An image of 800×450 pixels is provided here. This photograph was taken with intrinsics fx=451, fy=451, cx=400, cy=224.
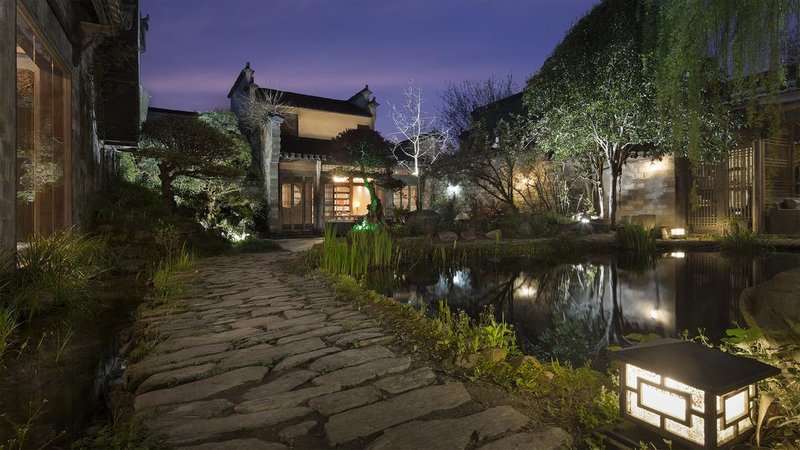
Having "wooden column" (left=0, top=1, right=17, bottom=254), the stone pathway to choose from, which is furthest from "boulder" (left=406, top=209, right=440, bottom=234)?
"wooden column" (left=0, top=1, right=17, bottom=254)

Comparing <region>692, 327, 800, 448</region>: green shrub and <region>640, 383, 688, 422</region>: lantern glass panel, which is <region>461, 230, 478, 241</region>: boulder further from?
<region>640, 383, 688, 422</region>: lantern glass panel

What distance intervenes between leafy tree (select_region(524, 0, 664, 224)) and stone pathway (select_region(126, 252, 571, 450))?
11.0 m

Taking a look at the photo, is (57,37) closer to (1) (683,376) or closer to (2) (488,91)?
(1) (683,376)

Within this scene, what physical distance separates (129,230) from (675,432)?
10.1 meters

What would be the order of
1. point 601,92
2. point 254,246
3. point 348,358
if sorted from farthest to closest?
point 601,92, point 254,246, point 348,358

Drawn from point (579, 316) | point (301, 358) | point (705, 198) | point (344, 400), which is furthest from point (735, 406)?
point (705, 198)

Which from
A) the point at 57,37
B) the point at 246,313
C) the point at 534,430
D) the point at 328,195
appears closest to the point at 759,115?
the point at 534,430

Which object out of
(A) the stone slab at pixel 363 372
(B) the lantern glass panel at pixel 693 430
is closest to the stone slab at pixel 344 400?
(A) the stone slab at pixel 363 372

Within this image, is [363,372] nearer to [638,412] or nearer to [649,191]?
[638,412]

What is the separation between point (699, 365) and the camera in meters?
2.00

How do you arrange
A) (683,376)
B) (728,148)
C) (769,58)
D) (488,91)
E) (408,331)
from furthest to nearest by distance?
(488,91)
(728,148)
(408,331)
(769,58)
(683,376)

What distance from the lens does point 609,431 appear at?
2.19 meters

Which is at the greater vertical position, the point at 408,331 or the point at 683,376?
the point at 683,376

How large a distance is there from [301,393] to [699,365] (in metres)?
2.06
